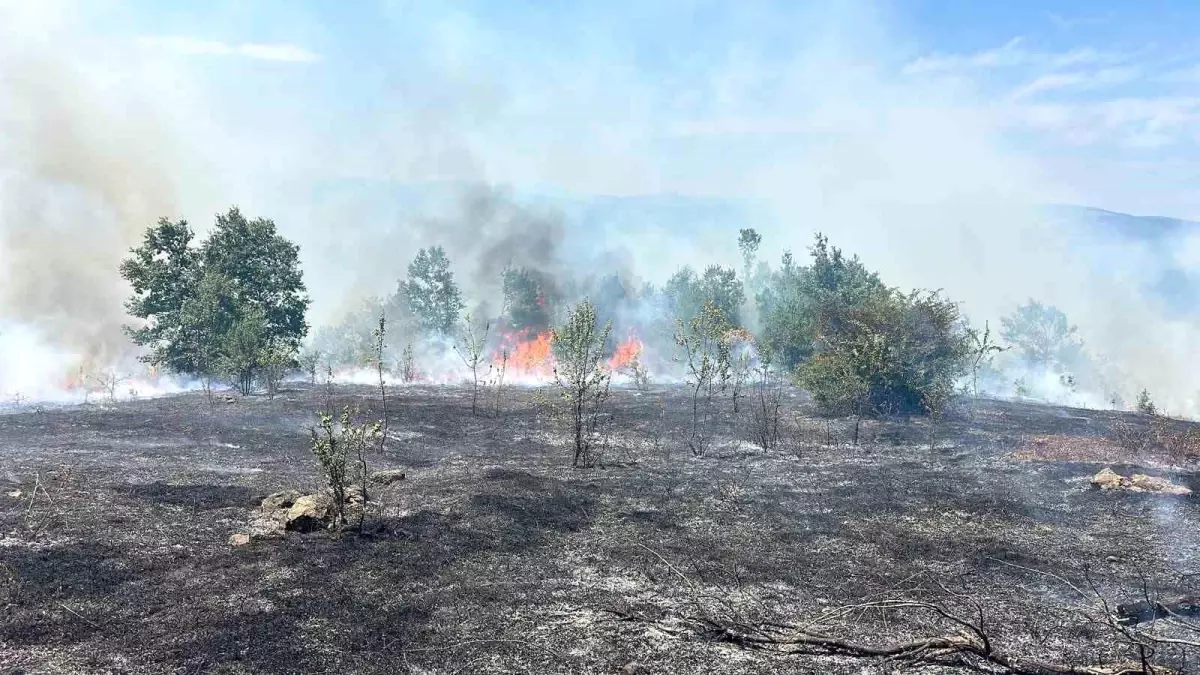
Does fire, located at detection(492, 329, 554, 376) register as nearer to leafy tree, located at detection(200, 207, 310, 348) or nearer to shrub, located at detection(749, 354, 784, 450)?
leafy tree, located at detection(200, 207, 310, 348)

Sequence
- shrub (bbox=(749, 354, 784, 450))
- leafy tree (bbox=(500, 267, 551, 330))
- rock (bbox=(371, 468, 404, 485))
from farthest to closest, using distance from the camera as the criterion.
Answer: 1. leafy tree (bbox=(500, 267, 551, 330))
2. shrub (bbox=(749, 354, 784, 450))
3. rock (bbox=(371, 468, 404, 485))

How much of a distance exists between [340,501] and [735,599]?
27.1 feet

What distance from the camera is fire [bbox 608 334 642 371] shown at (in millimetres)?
60888

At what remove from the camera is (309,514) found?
1470 cm

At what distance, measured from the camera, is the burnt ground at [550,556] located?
982 centimetres

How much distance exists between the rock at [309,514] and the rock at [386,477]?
12.8 feet

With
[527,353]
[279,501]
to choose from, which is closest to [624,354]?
[527,353]

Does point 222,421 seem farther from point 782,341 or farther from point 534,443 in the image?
point 782,341

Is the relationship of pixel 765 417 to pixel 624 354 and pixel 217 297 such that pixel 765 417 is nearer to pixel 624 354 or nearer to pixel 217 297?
pixel 217 297

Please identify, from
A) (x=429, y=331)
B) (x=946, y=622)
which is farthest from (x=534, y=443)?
(x=429, y=331)

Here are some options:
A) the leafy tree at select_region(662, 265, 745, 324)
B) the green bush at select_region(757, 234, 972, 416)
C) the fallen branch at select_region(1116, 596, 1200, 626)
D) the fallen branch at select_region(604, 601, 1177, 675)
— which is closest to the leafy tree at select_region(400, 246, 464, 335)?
the leafy tree at select_region(662, 265, 745, 324)

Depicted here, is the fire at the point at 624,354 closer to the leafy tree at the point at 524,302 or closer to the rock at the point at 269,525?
the leafy tree at the point at 524,302

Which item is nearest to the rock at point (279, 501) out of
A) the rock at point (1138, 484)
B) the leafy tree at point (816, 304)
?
the rock at point (1138, 484)

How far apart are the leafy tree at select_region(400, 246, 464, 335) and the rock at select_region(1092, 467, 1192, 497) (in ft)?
182
